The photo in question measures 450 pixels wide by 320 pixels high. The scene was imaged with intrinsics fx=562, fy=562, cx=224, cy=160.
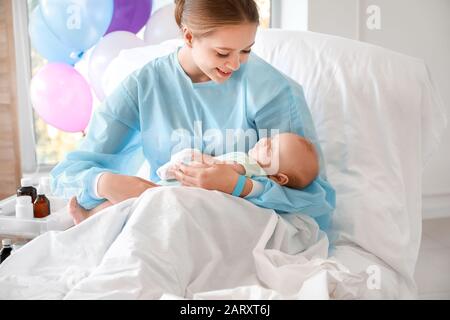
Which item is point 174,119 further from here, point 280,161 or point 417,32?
point 417,32

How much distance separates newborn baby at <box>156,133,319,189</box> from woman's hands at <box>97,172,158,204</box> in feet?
0.32

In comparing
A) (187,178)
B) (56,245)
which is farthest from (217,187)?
(56,245)

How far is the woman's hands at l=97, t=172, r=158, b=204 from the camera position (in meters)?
1.28

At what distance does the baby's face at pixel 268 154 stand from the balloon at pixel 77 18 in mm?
1024

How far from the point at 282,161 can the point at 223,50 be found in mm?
284

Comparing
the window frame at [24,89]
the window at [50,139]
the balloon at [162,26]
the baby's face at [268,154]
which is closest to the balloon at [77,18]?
the balloon at [162,26]

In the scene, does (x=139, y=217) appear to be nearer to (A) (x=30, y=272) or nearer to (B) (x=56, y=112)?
(A) (x=30, y=272)

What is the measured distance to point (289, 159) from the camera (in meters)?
1.25

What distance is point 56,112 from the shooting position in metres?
2.11

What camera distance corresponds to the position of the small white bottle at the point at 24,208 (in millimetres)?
1475

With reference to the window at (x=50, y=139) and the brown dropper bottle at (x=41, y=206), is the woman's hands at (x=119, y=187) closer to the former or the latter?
the brown dropper bottle at (x=41, y=206)

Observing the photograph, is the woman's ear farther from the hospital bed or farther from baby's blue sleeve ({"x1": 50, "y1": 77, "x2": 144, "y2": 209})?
the hospital bed

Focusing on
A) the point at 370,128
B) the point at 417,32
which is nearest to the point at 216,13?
the point at 370,128
